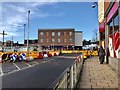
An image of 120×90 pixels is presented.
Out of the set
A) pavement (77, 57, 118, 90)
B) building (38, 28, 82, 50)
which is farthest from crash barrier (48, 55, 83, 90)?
building (38, 28, 82, 50)

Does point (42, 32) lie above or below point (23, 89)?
above

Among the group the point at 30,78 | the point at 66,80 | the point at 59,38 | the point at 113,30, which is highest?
the point at 59,38

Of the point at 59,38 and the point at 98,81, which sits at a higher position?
→ the point at 59,38

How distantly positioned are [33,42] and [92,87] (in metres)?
125

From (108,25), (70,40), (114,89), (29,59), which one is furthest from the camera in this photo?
(70,40)

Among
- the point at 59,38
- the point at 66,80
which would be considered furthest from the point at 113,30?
the point at 59,38

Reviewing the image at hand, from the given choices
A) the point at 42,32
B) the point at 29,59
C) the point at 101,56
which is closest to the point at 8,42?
the point at 42,32

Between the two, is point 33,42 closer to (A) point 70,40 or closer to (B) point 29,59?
(A) point 70,40

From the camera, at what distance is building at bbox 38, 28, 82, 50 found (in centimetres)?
11279

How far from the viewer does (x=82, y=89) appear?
31.4 feet

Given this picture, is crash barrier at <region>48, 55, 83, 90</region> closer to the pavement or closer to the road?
the pavement

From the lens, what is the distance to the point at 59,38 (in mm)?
114625

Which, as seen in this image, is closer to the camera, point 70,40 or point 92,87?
point 92,87

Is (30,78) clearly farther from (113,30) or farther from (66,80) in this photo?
(113,30)
